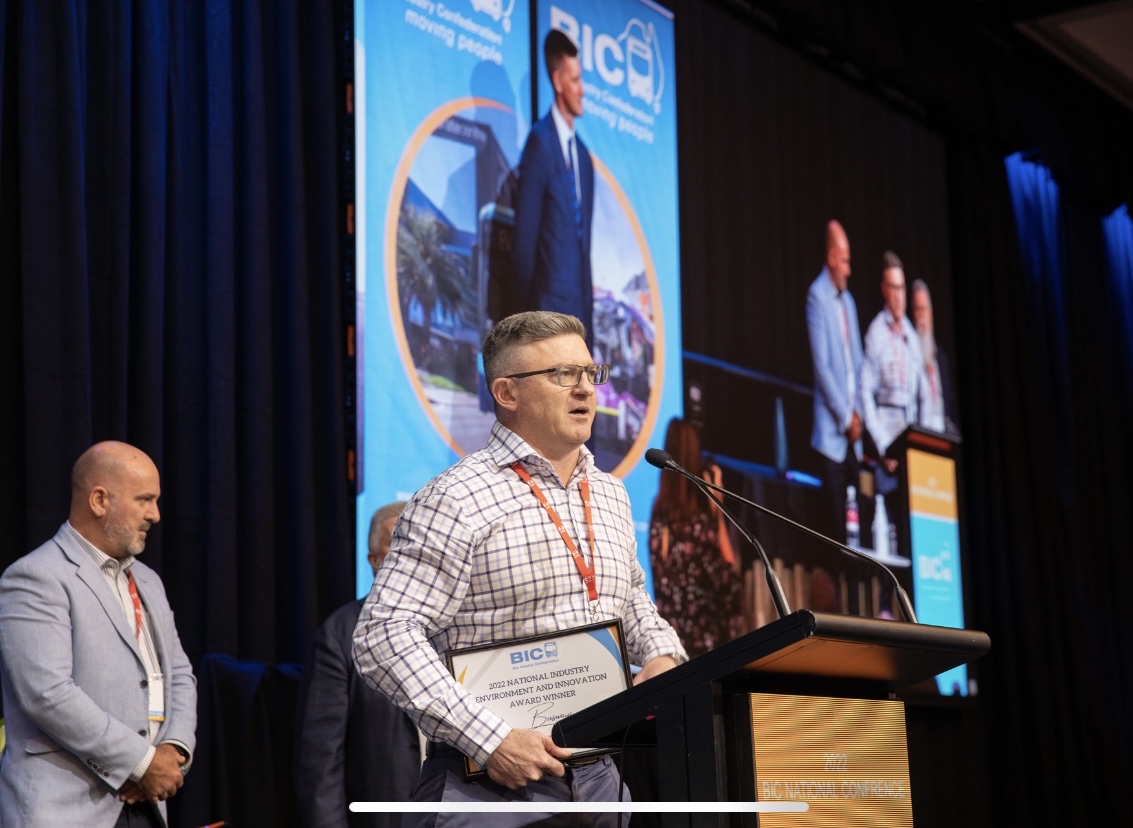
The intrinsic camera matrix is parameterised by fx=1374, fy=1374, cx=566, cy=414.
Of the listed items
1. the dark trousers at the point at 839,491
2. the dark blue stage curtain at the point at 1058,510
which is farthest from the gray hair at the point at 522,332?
the dark blue stage curtain at the point at 1058,510

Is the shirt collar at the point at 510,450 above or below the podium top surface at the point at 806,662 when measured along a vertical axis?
above

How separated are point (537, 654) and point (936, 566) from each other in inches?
205

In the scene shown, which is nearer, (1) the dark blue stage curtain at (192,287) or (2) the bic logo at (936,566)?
(1) the dark blue stage curtain at (192,287)

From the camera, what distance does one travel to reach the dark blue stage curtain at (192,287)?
3744mm

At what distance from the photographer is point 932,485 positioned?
7016 mm

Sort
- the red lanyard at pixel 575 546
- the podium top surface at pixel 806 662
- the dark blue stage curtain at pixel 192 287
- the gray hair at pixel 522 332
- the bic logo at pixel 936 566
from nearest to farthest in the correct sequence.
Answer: the podium top surface at pixel 806 662
the red lanyard at pixel 575 546
the gray hair at pixel 522 332
the dark blue stage curtain at pixel 192 287
the bic logo at pixel 936 566

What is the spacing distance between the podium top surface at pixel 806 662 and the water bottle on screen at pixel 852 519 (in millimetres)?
4341

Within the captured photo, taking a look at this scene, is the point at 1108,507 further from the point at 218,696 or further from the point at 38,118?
the point at 38,118

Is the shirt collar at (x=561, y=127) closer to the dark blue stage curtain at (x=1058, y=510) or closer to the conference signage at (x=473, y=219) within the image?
the conference signage at (x=473, y=219)

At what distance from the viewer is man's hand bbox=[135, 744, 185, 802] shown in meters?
3.11

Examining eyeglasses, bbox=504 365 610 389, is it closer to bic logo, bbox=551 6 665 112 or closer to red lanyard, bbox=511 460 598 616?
red lanyard, bbox=511 460 598 616

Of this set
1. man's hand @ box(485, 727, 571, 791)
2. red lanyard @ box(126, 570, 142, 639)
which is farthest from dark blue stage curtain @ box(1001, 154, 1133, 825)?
man's hand @ box(485, 727, 571, 791)

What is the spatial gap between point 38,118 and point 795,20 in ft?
12.7

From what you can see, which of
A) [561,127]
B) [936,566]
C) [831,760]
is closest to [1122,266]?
[936,566]
